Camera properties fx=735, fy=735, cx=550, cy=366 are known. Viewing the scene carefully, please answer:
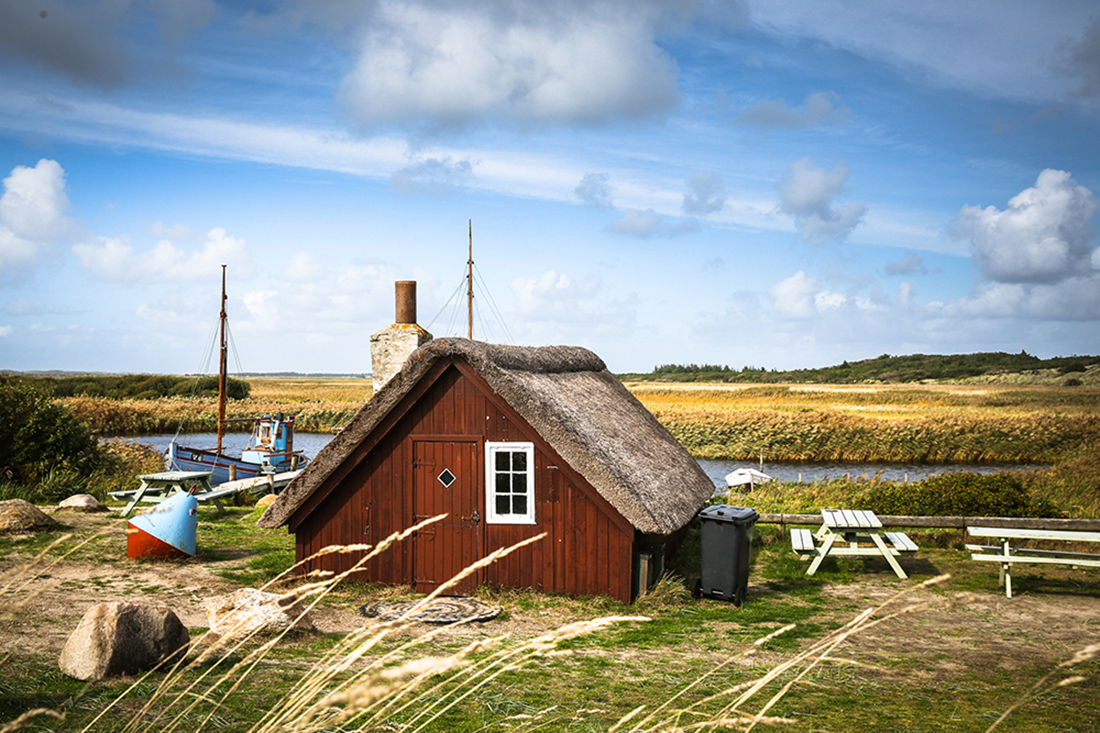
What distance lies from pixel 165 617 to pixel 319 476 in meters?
4.08

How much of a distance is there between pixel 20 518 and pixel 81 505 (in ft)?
10.4

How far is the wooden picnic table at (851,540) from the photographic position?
445 inches

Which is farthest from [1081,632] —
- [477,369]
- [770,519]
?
[477,369]

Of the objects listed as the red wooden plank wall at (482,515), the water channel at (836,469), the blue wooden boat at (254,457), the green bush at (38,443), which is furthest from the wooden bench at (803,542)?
the blue wooden boat at (254,457)

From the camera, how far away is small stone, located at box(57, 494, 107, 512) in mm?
16047

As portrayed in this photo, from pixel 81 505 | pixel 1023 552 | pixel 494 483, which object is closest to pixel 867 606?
pixel 1023 552

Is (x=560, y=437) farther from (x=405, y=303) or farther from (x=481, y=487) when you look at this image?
(x=405, y=303)

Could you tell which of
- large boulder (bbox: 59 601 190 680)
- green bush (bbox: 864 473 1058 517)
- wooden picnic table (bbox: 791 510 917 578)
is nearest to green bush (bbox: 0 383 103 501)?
large boulder (bbox: 59 601 190 680)

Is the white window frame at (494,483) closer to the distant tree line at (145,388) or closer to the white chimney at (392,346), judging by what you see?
the white chimney at (392,346)

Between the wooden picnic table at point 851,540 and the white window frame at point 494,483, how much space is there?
15.0 ft

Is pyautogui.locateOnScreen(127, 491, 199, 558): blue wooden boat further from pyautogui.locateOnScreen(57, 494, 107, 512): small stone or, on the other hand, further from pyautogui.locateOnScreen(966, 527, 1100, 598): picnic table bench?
pyautogui.locateOnScreen(966, 527, 1100, 598): picnic table bench

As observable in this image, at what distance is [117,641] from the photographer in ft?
20.4

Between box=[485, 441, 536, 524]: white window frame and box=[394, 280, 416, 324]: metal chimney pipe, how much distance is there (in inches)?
132

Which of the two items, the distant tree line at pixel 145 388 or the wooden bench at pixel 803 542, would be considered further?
the distant tree line at pixel 145 388
